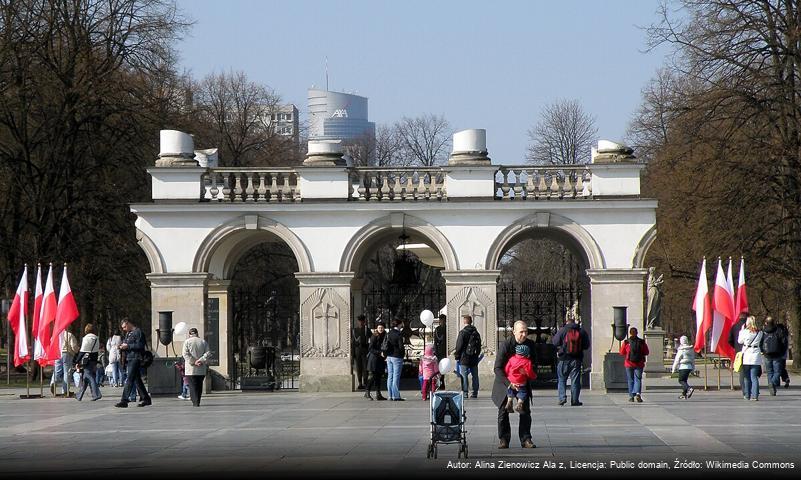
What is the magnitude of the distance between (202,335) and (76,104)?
1286 cm

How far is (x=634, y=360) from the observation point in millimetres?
27094

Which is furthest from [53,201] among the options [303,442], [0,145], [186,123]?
[303,442]

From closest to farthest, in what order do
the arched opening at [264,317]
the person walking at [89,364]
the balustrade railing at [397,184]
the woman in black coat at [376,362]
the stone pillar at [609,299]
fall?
the woman in black coat at [376,362]
the person walking at [89,364]
the stone pillar at [609,299]
the balustrade railing at [397,184]
the arched opening at [264,317]

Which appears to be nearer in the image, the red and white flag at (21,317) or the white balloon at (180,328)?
the white balloon at (180,328)

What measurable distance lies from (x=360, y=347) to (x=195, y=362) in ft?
18.8

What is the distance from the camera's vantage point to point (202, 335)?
31344mm

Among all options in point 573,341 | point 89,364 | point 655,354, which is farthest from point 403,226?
point 655,354

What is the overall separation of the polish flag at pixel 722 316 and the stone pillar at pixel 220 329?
11.0 metres

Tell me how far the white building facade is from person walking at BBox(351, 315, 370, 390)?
0.31 meters

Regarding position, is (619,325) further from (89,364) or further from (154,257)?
(89,364)

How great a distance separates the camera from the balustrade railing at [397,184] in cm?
3188

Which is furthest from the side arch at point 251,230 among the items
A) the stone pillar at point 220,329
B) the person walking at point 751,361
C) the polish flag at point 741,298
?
the person walking at point 751,361

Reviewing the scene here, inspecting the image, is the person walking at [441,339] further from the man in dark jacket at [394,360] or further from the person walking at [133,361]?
the person walking at [133,361]

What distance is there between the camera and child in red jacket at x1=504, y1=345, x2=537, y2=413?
18.0 m
